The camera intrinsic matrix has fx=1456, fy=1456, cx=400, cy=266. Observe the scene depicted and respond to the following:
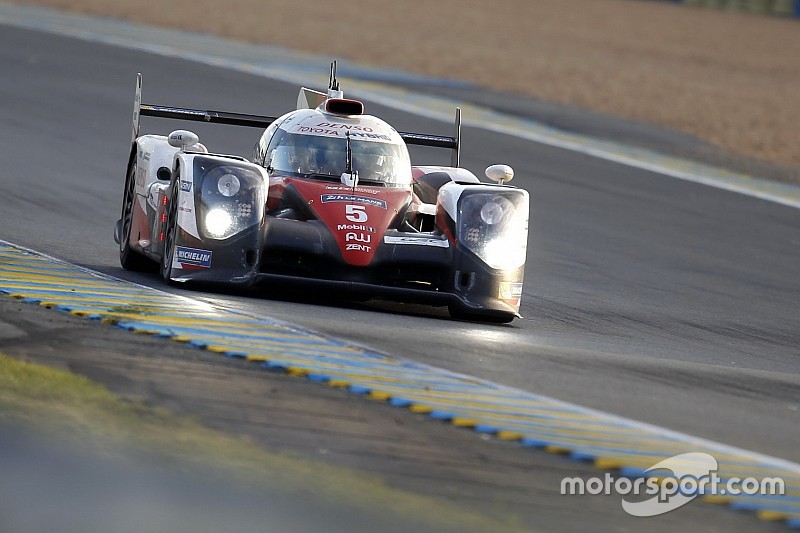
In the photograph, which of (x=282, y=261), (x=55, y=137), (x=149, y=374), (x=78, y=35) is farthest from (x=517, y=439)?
(x=78, y=35)

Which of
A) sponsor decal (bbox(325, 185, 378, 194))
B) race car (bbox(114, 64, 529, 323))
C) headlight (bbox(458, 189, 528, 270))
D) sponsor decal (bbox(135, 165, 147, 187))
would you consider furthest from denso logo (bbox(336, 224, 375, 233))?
sponsor decal (bbox(135, 165, 147, 187))

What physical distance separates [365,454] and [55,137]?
537 inches

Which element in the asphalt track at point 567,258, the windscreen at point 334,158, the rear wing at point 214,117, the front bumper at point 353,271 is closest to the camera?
the asphalt track at point 567,258

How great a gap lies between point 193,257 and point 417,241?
1417 mm

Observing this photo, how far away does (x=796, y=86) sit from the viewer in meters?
32.9

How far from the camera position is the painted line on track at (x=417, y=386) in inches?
229

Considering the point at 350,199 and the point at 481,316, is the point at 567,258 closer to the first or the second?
the point at 481,316

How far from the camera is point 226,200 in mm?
8922

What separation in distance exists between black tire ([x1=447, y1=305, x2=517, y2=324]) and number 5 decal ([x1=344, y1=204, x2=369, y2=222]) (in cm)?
80

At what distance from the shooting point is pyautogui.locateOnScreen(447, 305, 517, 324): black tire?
9.28m

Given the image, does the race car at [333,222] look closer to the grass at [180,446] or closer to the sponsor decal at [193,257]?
the sponsor decal at [193,257]

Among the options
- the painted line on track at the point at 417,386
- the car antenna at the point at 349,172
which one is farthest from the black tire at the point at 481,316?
the painted line on track at the point at 417,386

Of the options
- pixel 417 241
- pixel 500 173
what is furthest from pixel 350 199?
pixel 500 173

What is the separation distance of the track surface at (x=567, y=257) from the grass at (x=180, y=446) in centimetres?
176
